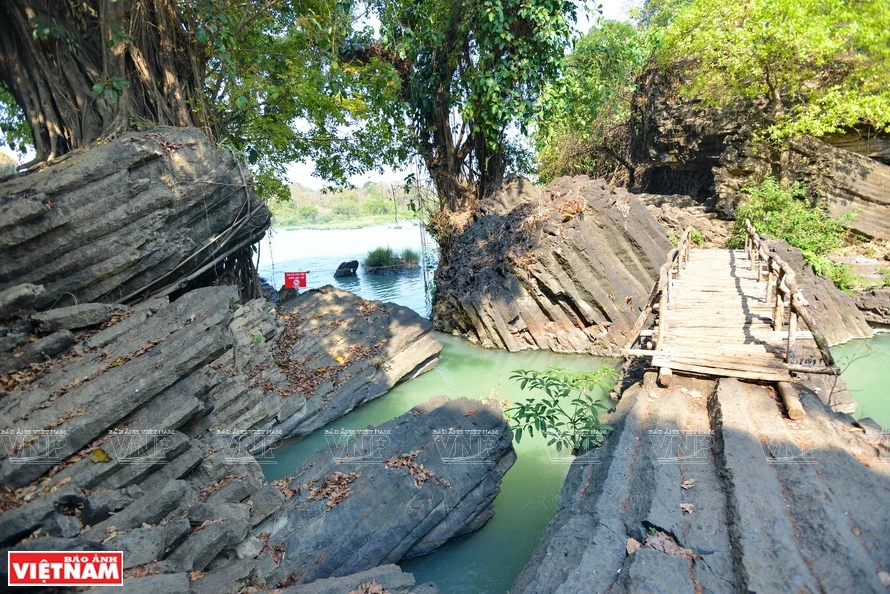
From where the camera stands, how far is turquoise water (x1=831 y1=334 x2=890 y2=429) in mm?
7294

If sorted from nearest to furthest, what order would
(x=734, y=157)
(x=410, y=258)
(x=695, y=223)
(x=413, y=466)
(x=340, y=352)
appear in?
(x=413, y=466) → (x=340, y=352) → (x=734, y=157) → (x=695, y=223) → (x=410, y=258)

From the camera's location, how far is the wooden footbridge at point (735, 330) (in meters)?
5.73

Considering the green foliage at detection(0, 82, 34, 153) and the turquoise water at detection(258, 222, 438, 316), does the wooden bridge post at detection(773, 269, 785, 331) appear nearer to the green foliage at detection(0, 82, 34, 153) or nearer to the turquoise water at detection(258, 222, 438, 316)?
the turquoise water at detection(258, 222, 438, 316)

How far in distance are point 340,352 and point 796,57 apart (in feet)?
50.5

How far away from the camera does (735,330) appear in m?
6.92

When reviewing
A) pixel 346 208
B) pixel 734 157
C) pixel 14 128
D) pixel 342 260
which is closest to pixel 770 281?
pixel 734 157

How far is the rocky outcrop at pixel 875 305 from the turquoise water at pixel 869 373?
0.52m

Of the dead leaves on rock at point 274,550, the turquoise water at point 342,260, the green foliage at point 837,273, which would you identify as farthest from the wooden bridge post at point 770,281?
the turquoise water at point 342,260

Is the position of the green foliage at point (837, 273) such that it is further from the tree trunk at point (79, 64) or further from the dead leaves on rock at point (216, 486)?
the tree trunk at point (79, 64)

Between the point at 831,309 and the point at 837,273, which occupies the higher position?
the point at 837,273

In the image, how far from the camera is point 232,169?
8672 millimetres

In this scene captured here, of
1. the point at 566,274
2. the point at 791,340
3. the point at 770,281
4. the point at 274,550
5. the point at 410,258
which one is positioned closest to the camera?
the point at 274,550

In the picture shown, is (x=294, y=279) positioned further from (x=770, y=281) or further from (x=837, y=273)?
(x=837, y=273)

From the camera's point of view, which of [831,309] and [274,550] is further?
[831,309]
